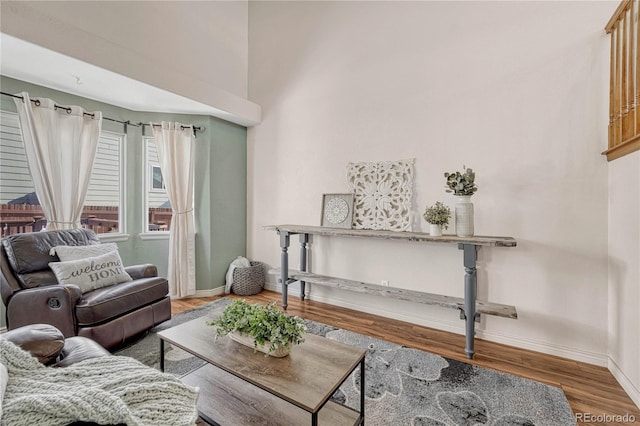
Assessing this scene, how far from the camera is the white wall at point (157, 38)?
2.23 m

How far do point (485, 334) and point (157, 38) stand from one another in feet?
14.9

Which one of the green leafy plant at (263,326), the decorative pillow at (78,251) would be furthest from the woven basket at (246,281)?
the green leafy plant at (263,326)

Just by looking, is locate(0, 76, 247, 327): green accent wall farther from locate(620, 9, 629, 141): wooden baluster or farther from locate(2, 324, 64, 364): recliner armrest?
locate(620, 9, 629, 141): wooden baluster

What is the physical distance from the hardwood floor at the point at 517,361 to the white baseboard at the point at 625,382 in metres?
0.03

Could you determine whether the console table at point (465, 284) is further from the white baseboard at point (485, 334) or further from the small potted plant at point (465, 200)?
the white baseboard at point (485, 334)

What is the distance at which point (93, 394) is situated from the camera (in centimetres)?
92

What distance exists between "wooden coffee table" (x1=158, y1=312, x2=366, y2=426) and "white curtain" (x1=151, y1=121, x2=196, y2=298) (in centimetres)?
213

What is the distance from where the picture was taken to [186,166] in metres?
3.75

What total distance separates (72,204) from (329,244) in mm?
2849


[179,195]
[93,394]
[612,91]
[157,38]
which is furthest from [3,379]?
[612,91]

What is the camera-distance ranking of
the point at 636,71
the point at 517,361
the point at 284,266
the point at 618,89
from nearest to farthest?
the point at 636,71 → the point at 618,89 → the point at 517,361 → the point at 284,266

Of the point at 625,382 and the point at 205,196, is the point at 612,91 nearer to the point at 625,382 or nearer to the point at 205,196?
the point at 625,382

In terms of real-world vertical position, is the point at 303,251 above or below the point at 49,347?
above

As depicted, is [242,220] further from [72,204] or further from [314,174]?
[72,204]
